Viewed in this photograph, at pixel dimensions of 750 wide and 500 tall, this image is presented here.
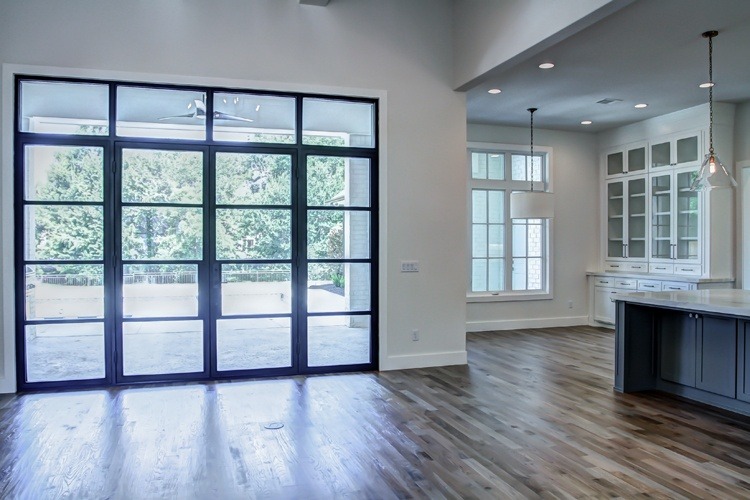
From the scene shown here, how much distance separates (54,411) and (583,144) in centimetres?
790

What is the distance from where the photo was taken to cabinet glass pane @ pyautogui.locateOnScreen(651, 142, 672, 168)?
7457 mm

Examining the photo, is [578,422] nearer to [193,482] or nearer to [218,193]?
[193,482]

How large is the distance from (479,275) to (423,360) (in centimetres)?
284

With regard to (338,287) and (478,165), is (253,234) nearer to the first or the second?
(338,287)

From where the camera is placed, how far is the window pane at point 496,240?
8156mm

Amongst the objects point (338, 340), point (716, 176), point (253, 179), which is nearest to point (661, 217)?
point (716, 176)

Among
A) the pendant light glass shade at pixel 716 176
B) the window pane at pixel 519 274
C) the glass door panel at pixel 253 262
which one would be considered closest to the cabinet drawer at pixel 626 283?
the window pane at pixel 519 274

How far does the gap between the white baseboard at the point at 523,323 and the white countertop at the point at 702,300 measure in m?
3.37

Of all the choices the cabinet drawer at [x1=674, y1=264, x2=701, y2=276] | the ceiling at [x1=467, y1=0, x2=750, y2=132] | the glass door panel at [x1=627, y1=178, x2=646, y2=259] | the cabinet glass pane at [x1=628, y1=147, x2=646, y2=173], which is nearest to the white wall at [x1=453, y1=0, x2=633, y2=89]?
the ceiling at [x1=467, y1=0, x2=750, y2=132]

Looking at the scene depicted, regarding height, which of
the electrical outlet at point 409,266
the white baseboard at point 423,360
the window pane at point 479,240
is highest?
the window pane at point 479,240

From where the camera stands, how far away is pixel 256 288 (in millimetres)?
5215

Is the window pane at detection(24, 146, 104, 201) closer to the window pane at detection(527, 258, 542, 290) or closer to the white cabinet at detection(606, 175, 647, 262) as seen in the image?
the window pane at detection(527, 258, 542, 290)

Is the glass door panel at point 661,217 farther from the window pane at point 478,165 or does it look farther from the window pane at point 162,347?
the window pane at point 162,347

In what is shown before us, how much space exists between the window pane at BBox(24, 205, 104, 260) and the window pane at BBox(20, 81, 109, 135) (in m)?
0.71
